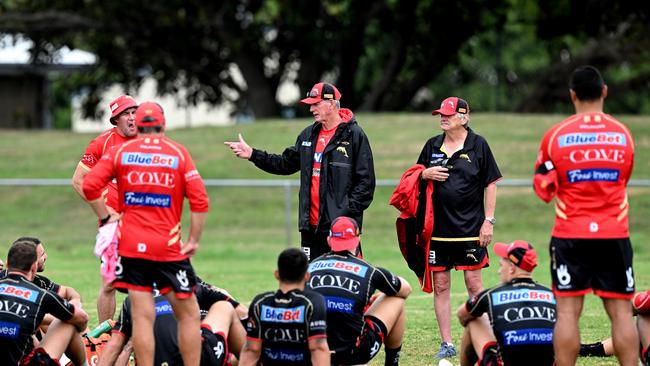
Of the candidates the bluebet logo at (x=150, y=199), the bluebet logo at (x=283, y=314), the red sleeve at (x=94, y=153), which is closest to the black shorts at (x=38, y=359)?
the bluebet logo at (x=150, y=199)

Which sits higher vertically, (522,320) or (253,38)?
(253,38)

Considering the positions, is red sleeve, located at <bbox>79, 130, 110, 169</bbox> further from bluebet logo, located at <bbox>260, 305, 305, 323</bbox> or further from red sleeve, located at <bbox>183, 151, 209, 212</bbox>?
bluebet logo, located at <bbox>260, 305, 305, 323</bbox>

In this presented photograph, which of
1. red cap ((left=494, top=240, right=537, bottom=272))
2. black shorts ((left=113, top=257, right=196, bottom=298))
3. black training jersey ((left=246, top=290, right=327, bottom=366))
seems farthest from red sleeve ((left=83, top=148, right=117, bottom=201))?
red cap ((left=494, top=240, right=537, bottom=272))

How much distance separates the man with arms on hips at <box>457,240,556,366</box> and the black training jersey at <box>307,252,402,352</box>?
79 centimetres

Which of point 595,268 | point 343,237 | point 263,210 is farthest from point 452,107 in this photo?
point 263,210

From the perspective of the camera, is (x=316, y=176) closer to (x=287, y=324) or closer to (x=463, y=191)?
(x=463, y=191)

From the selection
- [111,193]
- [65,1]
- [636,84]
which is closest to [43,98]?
[65,1]

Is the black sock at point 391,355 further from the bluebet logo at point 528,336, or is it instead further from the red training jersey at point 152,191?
the red training jersey at point 152,191

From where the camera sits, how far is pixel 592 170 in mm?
8000

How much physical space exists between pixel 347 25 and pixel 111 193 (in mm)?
24071

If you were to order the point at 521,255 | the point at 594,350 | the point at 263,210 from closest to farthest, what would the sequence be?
the point at 521,255 < the point at 594,350 < the point at 263,210

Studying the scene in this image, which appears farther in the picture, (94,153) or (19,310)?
(94,153)

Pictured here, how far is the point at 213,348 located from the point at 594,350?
11.0 ft

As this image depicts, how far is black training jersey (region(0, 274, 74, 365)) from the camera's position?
27.6ft
